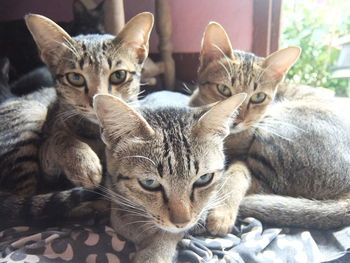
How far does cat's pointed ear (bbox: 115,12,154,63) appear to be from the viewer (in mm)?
1386

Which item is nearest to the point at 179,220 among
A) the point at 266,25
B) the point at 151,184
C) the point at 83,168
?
the point at 151,184

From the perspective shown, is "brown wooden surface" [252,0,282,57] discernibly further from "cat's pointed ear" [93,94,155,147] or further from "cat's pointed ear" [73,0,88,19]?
"cat's pointed ear" [93,94,155,147]

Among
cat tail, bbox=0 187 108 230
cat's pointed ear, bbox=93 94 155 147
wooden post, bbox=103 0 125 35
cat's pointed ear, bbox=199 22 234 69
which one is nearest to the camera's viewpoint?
cat's pointed ear, bbox=93 94 155 147

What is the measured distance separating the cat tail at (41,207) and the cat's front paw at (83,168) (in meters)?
0.03

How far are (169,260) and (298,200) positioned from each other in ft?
1.75

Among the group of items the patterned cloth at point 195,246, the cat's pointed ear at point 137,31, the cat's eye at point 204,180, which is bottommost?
the patterned cloth at point 195,246

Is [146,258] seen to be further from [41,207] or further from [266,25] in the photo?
[266,25]

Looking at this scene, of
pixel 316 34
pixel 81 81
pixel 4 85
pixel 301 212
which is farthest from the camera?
pixel 316 34

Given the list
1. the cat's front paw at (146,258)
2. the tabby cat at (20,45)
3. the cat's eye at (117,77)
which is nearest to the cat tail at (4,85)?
the tabby cat at (20,45)

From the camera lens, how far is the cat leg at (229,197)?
120cm

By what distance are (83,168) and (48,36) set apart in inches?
21.6

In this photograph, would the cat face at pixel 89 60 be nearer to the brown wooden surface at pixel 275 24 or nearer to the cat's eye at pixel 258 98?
the cat's eye at pixel 258 98

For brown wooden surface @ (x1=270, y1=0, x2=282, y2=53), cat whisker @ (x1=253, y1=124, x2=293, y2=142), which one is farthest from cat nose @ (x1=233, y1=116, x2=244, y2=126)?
brown wooden surface @ (x1=270, y1=0, x2=282, y2=53)

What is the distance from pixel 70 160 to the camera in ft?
4.05
